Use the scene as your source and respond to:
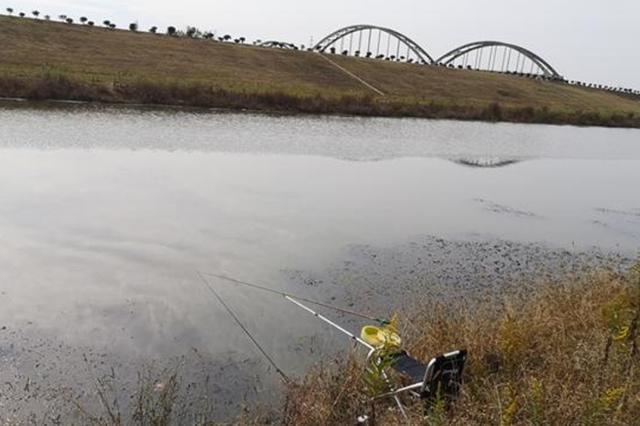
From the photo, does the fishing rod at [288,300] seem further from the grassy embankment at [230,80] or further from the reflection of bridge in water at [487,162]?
the grassy embankment at [230,80]

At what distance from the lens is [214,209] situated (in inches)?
466

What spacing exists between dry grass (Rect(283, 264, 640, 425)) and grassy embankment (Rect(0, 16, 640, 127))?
77.3ft

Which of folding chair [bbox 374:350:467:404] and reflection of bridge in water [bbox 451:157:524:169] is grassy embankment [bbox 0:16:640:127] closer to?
reflection of bridge in water [bbox 451:157:524:169]

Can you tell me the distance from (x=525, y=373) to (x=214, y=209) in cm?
797

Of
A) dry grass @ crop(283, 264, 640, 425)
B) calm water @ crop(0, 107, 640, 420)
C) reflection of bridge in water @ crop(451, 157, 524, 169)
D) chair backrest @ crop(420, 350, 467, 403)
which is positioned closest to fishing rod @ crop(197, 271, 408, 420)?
calm water @ crop(0, 107, 640, 420)

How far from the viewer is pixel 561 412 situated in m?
4.26

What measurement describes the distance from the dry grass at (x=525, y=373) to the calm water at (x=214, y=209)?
1.36 metres

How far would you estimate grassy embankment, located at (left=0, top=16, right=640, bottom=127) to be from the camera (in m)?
27.8

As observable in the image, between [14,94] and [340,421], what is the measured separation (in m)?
24.1

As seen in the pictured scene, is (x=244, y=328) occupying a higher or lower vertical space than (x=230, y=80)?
lower

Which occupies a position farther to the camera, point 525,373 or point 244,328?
point 244,328

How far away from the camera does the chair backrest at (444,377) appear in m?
4.59

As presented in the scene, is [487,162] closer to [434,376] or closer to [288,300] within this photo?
[288,300]

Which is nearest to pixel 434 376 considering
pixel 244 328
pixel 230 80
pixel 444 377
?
pixel 444 377
